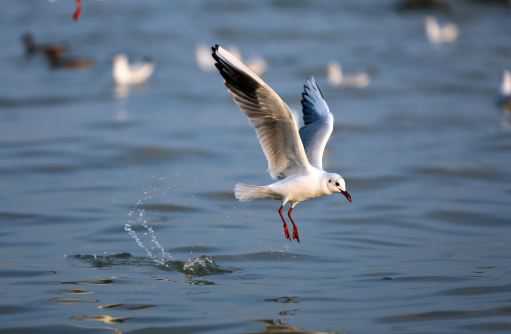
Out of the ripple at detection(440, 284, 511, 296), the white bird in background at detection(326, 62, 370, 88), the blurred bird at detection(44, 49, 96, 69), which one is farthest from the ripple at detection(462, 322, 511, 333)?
the blurred bird at detection(44, 49, 96, 69)

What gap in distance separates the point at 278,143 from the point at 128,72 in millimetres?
9887

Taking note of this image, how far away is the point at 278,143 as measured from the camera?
734 cm

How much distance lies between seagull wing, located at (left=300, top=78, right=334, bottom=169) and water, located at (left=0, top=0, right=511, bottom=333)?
33.4 inches

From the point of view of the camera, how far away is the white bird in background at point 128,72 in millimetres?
16766

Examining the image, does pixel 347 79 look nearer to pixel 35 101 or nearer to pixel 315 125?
pixel 35 101

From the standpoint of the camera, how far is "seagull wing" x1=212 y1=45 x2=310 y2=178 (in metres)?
6.82

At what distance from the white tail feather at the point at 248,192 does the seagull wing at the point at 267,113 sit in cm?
22

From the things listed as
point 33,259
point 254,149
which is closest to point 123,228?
point 33,259

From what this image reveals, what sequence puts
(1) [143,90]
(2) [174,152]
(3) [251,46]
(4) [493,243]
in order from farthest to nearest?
(3) [251,46], (1) [143,90], (2) [174,152], (4) [493,243]

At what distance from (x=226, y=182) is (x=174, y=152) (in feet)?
5.20

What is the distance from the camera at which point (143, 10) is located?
81.3 ft

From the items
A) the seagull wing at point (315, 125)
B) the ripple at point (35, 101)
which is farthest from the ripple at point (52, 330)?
the ripple at point (35, 101)

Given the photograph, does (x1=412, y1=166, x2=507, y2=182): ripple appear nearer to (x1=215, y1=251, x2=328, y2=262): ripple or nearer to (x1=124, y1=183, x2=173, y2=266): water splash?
(x1=124, y1=183, x2=173, y2=266): water splash

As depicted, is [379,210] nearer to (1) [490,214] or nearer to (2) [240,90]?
(1) [490,214]
